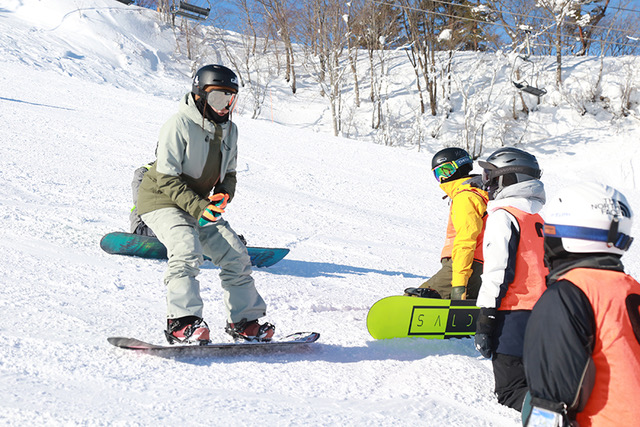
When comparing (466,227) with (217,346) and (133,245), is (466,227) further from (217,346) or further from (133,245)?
(133,245)

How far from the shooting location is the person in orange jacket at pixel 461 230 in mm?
3336

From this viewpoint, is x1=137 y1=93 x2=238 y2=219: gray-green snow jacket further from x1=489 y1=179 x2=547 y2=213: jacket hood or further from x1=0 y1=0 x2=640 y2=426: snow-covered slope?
x1=489 y1=179 x2=547 y2=213: jacket hood

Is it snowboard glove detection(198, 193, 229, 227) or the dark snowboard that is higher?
snowboard glove detection(198, 193, 229, 227)

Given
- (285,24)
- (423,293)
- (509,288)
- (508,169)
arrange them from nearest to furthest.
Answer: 1. (509,288)
2. (508,169)
3. (423,293)
4. (285,24)

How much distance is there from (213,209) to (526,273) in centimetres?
163

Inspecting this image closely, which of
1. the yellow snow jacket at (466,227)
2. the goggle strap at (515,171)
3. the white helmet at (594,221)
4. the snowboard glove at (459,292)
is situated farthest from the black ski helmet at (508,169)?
the white helmet at (594,221)

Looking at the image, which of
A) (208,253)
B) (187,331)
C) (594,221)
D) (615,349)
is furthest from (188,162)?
(615,349)

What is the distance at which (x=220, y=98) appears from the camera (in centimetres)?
321

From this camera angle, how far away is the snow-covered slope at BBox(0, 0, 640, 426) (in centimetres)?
242

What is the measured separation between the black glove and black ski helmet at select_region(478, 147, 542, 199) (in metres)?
0.72

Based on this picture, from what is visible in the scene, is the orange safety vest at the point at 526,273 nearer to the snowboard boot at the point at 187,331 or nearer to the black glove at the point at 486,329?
the black glove at the point at 486,329

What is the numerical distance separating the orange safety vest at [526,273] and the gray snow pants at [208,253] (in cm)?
140

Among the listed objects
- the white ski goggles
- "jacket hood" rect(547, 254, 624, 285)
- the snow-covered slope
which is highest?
the white ski goggles

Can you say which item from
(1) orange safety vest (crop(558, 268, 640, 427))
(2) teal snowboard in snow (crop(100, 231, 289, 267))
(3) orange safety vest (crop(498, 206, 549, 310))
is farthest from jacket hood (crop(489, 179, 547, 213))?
(2) teal snowboard in snow (crop(100, 231, 289, 267))
